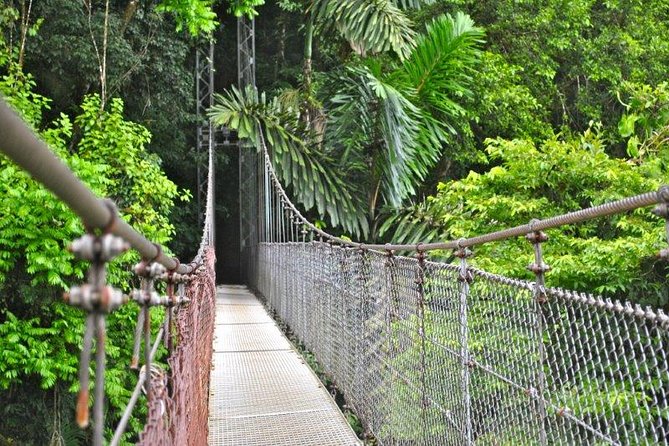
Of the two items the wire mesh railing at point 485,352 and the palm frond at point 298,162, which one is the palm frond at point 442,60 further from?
the wire mesh railing at point 485,352

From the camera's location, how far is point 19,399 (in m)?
5.23

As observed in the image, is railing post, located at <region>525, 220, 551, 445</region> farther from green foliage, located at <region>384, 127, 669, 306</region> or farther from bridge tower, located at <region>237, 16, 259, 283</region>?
bridge tower, located at <region>237, 16, 259, 283</region>

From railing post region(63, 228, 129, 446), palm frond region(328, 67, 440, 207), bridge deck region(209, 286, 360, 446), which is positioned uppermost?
palm frond region(328, 67, 440, 207)

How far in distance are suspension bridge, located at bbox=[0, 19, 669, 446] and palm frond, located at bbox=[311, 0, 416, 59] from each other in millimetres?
3380

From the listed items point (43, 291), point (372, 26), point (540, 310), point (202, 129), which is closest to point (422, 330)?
point (540, 310)

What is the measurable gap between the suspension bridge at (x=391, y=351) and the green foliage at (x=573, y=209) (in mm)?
886

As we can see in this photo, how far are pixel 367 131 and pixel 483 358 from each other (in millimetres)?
6034

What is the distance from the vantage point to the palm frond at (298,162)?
763 cm

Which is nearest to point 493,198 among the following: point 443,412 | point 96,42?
point 443,412

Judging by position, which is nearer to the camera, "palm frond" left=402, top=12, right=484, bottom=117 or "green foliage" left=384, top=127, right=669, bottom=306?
"green foliage" left=384, top=127, right=669, bottom=306

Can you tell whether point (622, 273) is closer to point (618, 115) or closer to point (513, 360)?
point (513, 360)

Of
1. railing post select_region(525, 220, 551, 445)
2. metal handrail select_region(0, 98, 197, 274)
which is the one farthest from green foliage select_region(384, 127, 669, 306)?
metal handrail select_region(0, 98, 197, 274)

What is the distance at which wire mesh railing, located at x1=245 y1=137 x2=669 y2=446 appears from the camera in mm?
1237

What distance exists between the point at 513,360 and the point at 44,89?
7.58 metres
